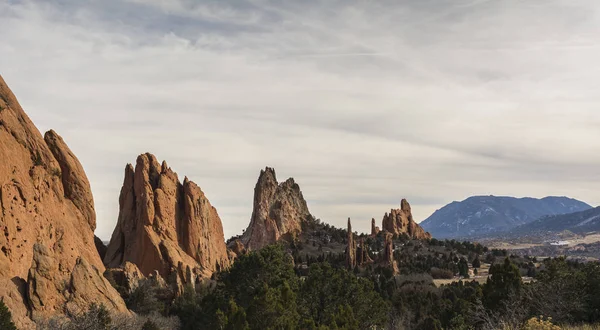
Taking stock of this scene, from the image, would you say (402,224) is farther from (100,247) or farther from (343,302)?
(343,302)

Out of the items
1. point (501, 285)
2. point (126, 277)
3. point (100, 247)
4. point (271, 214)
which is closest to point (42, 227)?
point (126, 277)

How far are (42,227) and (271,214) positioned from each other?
106457mm

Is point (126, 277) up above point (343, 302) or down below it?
above

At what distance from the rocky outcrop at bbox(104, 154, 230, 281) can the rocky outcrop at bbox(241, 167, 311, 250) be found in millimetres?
56423

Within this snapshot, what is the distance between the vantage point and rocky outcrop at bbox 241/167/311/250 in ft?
517

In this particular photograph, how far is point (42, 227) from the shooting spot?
59656 millimetres

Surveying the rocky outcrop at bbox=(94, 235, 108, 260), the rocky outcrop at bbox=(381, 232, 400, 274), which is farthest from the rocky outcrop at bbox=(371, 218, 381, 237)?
the rocky outcrop at bbox=(94, 235, 108, 260)

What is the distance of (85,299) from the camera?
2110 inches

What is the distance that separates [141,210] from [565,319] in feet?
210

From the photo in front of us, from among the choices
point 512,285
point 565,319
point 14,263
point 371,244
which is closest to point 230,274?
point 14,263

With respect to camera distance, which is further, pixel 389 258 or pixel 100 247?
pixel 389 258

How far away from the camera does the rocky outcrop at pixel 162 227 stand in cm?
8325

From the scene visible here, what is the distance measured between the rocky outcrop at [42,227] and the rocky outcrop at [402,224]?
116749 millimetres

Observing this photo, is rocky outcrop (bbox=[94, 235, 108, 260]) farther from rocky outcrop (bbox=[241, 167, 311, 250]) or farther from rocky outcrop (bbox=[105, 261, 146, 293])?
rocky outcrop (bbox=[241, 167, 311, 250])
